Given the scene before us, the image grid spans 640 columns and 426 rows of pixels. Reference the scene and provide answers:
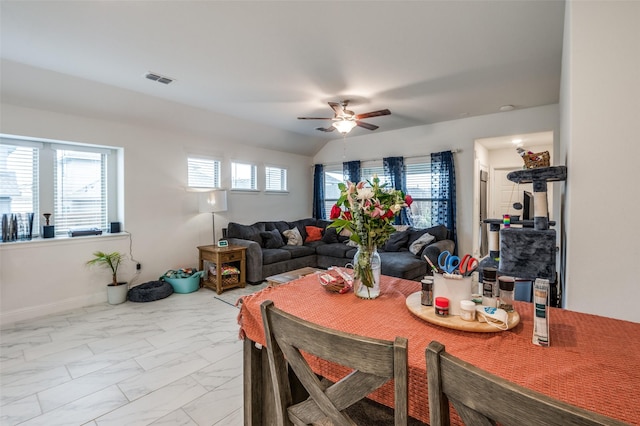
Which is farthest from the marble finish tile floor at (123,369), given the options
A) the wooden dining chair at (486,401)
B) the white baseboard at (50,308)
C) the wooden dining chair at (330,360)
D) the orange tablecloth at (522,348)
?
the wooden dining chair at (486,401)

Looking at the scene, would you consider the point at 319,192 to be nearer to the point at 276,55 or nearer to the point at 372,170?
the point at 372,170

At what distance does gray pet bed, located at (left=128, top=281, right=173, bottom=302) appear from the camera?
12.5ft

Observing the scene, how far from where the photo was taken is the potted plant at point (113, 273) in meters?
3.75

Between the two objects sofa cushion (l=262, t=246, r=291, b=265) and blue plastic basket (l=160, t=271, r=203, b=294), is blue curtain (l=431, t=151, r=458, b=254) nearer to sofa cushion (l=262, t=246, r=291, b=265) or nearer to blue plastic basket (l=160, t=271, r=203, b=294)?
sofa cushion (l=262, t=246, r=291, b=265)

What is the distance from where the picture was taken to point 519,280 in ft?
7.19

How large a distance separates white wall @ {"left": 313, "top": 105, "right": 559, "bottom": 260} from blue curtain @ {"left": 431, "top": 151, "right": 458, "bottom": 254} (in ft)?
0.36

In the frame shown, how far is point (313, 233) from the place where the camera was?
19.7ft

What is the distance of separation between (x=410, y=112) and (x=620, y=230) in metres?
3.42

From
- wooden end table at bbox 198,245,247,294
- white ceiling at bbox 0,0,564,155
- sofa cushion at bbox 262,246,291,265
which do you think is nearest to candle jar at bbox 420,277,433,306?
white ceiling at bbox 0,0,564,155

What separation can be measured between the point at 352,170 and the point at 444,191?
1.93 meters

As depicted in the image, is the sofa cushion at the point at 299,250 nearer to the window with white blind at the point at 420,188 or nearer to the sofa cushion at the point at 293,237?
the sofa cushion at the point at 293,237

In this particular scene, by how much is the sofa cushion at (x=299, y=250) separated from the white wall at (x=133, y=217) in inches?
42.0

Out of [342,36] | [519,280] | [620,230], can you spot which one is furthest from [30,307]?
[620,230]

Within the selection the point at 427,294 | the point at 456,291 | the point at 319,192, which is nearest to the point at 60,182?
the point at 319,192
